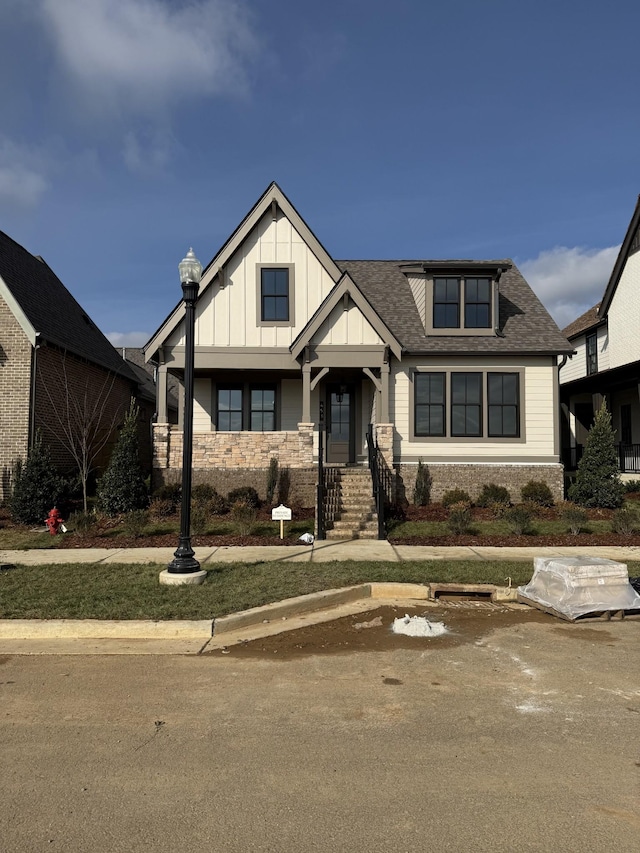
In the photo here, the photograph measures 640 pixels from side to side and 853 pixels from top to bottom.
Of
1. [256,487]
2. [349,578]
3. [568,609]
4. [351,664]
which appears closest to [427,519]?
[256,487]

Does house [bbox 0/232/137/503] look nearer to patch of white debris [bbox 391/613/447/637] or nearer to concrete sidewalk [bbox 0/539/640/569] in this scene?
concrete sidewalk [bbox 0/539/640/569]

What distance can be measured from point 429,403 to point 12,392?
38.2ft

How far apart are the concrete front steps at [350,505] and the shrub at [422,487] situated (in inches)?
78.1

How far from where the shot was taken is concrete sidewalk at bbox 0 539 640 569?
35.0 ft

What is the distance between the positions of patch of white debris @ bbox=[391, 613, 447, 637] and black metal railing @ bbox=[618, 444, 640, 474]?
58.5 feet

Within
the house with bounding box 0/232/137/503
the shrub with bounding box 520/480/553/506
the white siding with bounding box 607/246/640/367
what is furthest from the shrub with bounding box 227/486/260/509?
Answer: the white siding with bounding box 607/246/640/367

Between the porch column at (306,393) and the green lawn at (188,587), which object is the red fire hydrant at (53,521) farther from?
the porch column at (306,393)

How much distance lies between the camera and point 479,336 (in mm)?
18328

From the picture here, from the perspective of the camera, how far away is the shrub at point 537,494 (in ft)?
54.7

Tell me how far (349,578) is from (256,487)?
821cm

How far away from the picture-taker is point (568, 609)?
24.6 feet

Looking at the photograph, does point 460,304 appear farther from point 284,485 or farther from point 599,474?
point 284,485

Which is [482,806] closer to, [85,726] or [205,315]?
[85,726]

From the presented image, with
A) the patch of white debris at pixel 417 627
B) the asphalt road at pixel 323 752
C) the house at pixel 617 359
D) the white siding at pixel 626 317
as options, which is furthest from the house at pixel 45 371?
the white siding at pixel 626 317
